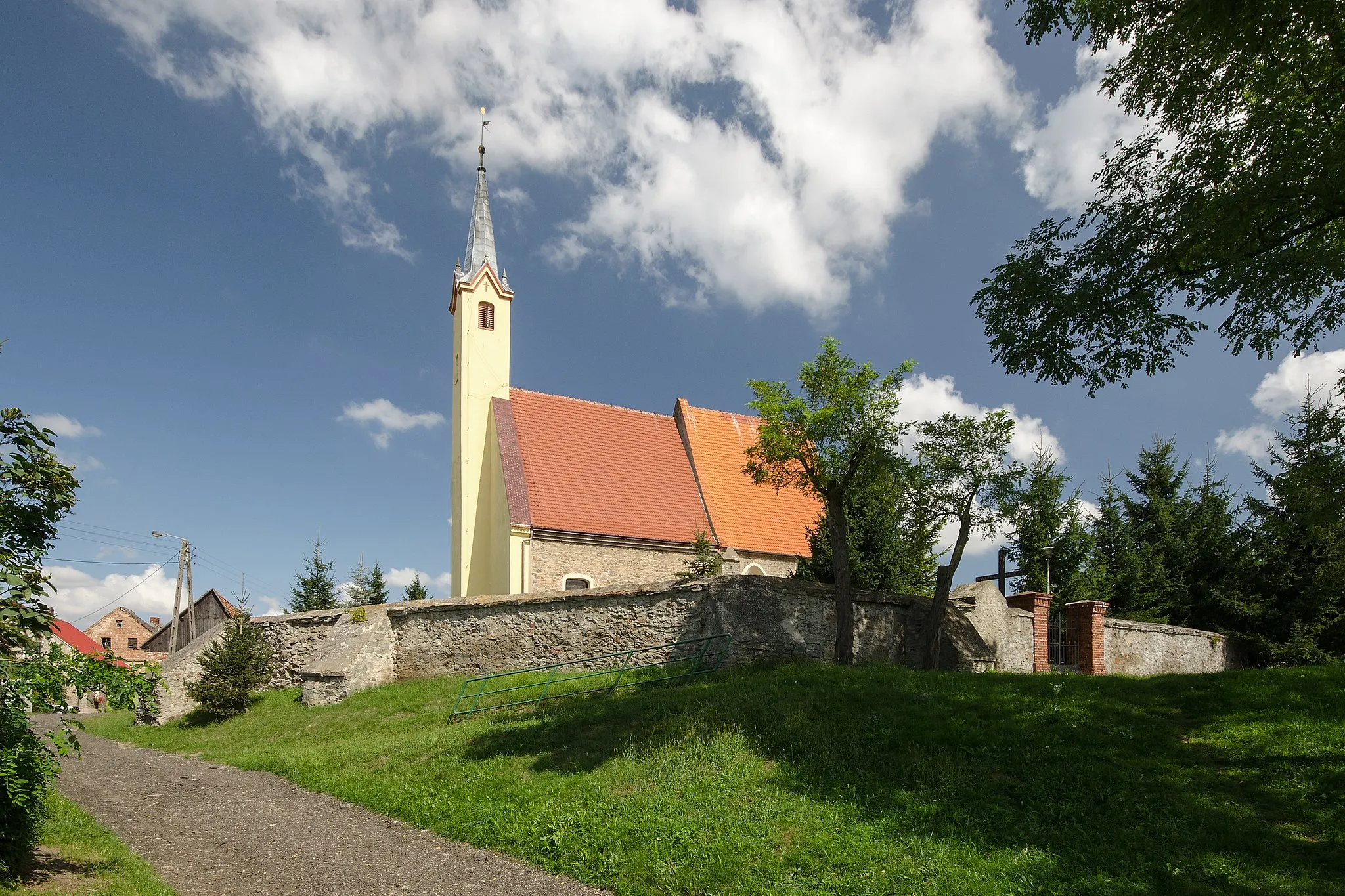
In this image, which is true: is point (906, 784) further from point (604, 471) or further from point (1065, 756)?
→ point (604, 471)

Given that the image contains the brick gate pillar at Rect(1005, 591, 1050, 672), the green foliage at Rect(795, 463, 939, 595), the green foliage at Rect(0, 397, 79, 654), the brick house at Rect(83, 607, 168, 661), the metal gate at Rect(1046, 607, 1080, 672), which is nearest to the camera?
the green foliage at Rect(0, 397, 79, 654)

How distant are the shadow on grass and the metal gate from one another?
6.35m

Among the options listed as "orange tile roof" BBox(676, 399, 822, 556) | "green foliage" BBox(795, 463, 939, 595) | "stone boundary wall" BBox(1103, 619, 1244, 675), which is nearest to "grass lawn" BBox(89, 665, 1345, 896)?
"stone boundary wall" BBox(1103, 619, 1244, 675)

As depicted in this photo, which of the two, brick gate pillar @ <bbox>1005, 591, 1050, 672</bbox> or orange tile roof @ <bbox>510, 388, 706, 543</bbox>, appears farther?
orange tile roof @ <bbox>510, 388, 706, 543</bbox>

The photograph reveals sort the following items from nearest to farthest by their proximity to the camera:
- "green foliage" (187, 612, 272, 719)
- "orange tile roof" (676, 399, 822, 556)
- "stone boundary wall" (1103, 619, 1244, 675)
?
"green foliage" (187, 612, 272, 719), "stone boundary wall" (1103, 619, 1244, 675), "orange tile roof" (676, 399, 822, 556)

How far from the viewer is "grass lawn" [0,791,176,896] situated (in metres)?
5.98

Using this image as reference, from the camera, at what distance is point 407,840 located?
7.96 meters

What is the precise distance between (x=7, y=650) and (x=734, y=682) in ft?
28.1

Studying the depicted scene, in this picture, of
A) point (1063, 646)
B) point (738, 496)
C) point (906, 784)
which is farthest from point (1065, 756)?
point (738, 496)

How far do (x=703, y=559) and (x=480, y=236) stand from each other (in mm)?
14195

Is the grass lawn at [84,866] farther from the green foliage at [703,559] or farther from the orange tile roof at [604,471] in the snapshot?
the orange tile roof at [604,471]

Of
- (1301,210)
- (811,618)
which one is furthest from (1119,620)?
(1301,210)

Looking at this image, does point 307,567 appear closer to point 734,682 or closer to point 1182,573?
point 734,682

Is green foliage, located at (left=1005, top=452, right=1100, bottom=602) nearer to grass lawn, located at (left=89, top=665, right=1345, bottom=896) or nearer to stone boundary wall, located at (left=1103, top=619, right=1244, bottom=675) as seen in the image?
stone boundary wall, located at (left=1103, top=619, right=1244, bottom=675)
